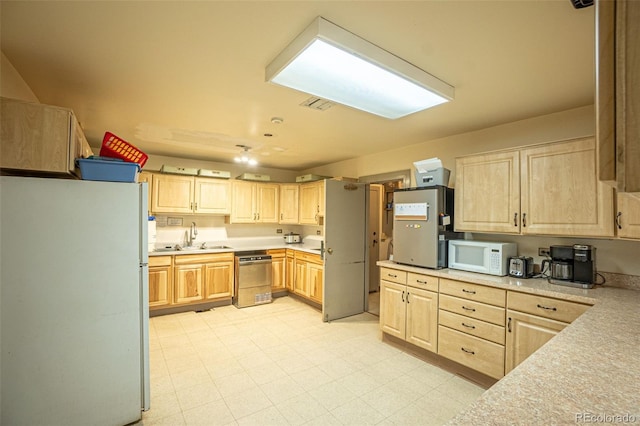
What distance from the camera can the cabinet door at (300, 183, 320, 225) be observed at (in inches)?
201

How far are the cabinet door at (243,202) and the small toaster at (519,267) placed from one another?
4.00m

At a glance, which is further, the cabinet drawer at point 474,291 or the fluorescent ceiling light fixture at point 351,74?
the cabinet drawer at point 474,291

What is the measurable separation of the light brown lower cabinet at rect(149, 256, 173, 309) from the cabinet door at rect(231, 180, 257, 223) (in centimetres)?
131

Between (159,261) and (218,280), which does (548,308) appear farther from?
(159,261)

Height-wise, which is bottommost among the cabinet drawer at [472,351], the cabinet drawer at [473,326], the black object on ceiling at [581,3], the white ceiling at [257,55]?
the cabinet drawer at [472,351]

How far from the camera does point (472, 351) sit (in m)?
2.52

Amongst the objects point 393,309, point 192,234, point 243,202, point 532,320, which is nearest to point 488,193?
point 532,320

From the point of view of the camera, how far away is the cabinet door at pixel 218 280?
14.8 ft

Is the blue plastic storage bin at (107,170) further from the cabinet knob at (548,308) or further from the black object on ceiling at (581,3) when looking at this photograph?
the cabinet knob at (548,308)

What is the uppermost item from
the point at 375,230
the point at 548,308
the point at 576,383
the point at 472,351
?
the point at 375,230

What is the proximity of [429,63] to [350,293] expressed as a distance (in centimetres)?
316

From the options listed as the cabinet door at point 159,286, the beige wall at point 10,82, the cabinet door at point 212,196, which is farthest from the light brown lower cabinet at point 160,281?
the beige wall at point 10,82

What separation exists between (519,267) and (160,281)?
4367 millimetres

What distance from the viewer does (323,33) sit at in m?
1.49
